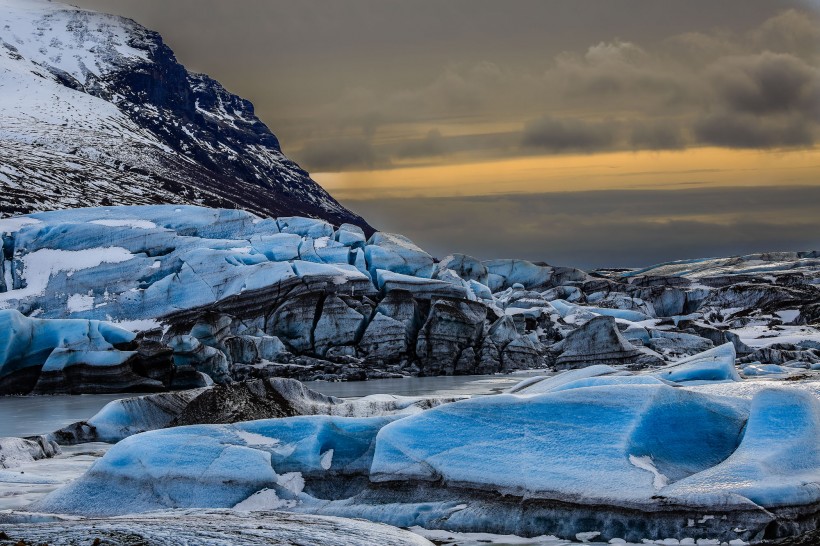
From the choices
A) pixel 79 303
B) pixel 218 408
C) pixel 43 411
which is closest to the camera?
pixel 218 408

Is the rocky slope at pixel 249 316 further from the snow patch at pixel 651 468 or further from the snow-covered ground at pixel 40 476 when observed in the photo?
the snow patch at pixel 651 468

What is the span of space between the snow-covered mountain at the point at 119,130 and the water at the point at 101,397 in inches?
1642

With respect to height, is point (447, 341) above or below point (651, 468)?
above

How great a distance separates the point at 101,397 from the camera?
26938 millimetres

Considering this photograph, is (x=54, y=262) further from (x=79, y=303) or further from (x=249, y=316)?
(x=249, y=316)

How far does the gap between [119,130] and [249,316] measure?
88.0 m

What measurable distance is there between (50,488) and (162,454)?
1.89m

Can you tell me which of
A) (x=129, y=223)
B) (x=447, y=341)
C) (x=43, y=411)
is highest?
(x=129, y=223)

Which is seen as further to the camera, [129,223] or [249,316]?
[129,223]

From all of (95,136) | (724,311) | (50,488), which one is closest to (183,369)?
(50,488)

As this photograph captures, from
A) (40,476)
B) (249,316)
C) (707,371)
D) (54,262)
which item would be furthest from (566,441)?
(54,262)

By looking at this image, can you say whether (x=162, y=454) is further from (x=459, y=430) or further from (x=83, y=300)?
(x=83, y=300)

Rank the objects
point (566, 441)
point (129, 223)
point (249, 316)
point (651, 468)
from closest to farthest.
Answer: point (651, 468) < point (566, 441) < point (249, 316) < point (129, 223)

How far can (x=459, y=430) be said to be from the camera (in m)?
10.9
